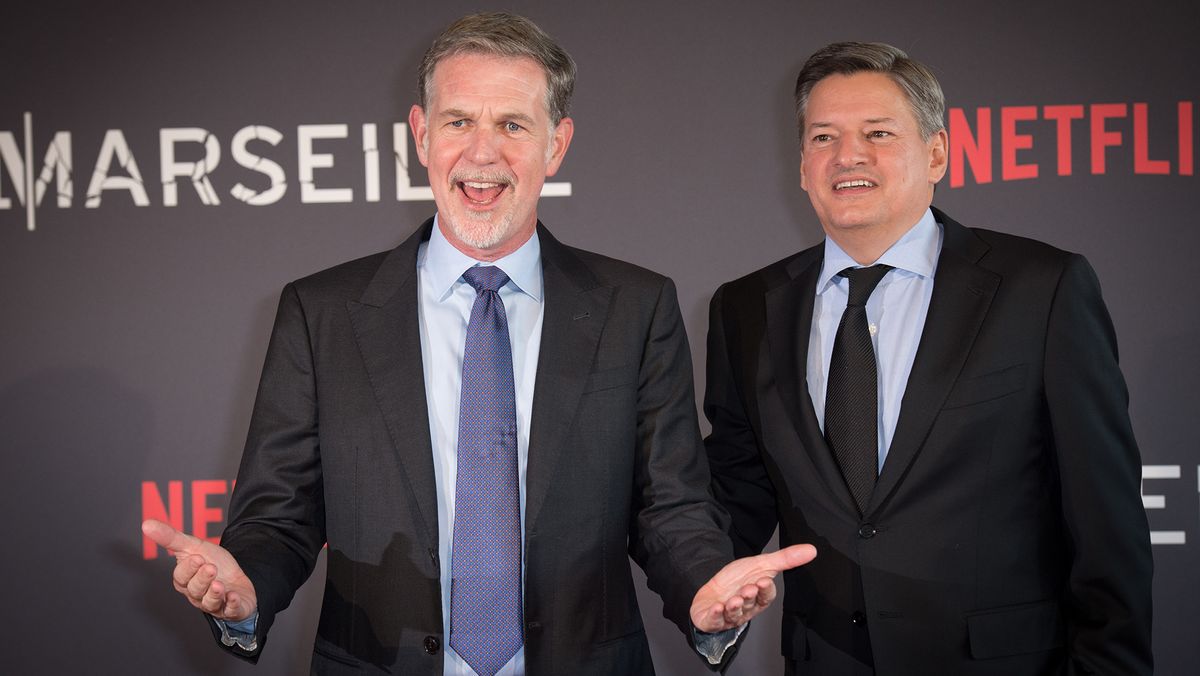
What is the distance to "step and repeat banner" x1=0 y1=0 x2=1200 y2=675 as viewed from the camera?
10.7 ft

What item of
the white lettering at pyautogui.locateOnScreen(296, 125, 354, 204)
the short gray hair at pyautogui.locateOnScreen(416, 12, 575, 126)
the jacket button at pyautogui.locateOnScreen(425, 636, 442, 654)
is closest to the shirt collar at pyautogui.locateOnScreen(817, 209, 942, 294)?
the short gray hair at pyautogui.locateOnScreen(416, 12, 575, 126)

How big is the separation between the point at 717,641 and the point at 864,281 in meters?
0.83

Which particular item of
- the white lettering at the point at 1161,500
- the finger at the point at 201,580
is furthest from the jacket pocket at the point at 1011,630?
the white lettering at the point at 1161,500

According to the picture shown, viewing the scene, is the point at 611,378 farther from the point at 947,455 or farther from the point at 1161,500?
the point at 1161,500

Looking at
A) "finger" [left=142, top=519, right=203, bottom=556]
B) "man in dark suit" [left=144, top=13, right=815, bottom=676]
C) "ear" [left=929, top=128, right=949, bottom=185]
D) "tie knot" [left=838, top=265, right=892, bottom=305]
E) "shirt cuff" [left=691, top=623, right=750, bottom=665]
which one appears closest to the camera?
"finger" [left=142, top=519, right=203, bottom=556]

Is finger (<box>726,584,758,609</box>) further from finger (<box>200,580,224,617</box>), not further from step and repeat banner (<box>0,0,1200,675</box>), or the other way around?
step and repeat banner (<box>0,0,1200,675</box>)

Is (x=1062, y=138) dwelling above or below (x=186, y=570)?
above

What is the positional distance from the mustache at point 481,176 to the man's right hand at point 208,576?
75 cm

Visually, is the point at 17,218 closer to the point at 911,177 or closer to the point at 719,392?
the point at 719,392

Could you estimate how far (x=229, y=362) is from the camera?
3.31 metres

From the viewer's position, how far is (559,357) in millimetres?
1879

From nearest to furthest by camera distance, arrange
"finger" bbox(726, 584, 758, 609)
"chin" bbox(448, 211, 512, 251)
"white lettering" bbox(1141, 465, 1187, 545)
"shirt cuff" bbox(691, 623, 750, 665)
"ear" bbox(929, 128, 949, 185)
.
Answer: "finger" bbox(726, 584, 758, 609)
"shirt cuff" bbox(691, 623, 750, 665)
"chin" bbox(448, 211, 512, 251)
"ear" bbox(929, 128, 949, 185)
"white lettering" bbox(1141, 465, 1187, 545)

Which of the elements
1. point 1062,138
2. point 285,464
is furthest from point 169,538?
point 1062,138

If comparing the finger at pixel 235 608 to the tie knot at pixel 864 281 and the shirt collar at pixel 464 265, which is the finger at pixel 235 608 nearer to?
the shirt collar at pixel 464 265
